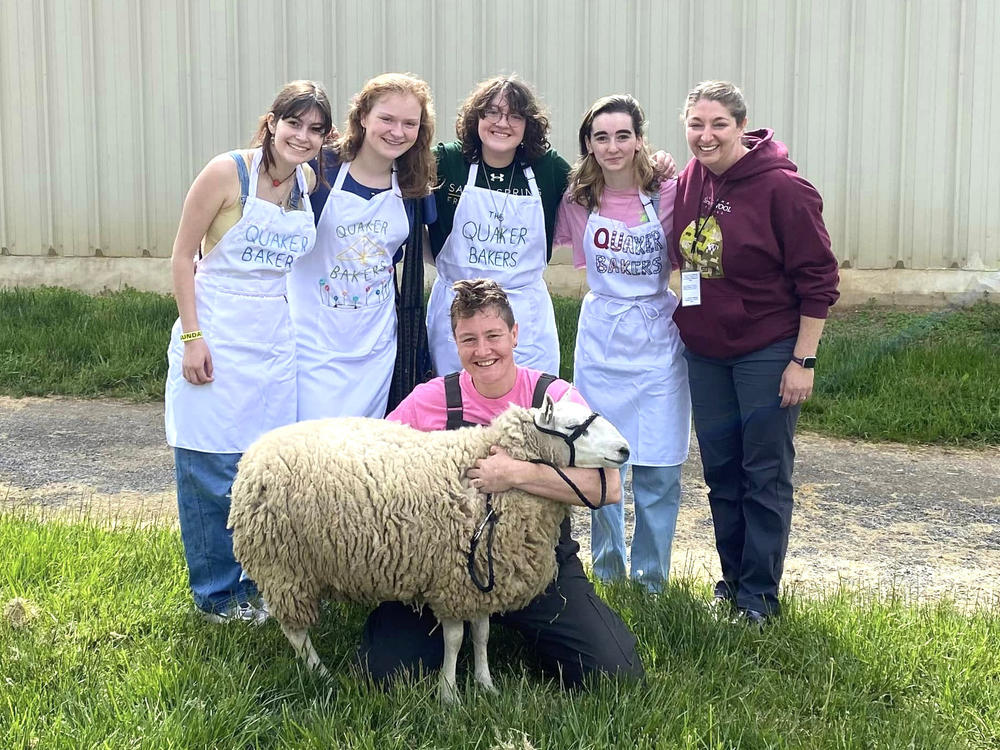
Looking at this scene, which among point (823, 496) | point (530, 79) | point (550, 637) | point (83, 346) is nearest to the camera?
point (550, 637)

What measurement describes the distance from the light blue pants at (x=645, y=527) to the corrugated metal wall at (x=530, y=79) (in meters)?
6.03

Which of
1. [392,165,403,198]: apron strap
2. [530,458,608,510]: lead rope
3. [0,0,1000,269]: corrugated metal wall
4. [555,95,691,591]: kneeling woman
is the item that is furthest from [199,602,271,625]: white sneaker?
[0,0,1000,269]: corrugated metal wall

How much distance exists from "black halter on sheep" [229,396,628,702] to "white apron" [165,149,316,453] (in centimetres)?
55

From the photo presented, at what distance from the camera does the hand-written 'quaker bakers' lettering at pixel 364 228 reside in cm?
386

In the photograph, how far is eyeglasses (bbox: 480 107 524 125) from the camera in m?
3.98

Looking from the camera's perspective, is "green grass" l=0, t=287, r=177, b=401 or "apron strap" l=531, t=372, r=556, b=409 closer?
"apron strap" l=531, t=372, r=556, b=409

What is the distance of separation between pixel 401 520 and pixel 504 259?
4.83 ft

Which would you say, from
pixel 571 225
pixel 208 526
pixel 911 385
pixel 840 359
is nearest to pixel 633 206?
pixel 571 225

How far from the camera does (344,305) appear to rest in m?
3.92

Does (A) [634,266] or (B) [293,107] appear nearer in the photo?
(B) [293,107]

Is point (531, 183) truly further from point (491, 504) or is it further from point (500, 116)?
point (491, 504)

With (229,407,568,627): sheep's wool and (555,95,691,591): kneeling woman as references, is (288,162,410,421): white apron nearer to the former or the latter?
(229,407,568,627): sheep's wool

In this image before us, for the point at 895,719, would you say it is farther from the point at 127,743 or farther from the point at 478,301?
the point at 127,743

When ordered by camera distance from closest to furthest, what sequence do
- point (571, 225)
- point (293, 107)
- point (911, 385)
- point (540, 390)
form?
point (540, 390) → point (293, 107) → point (571, 225) → point (911, 385)
